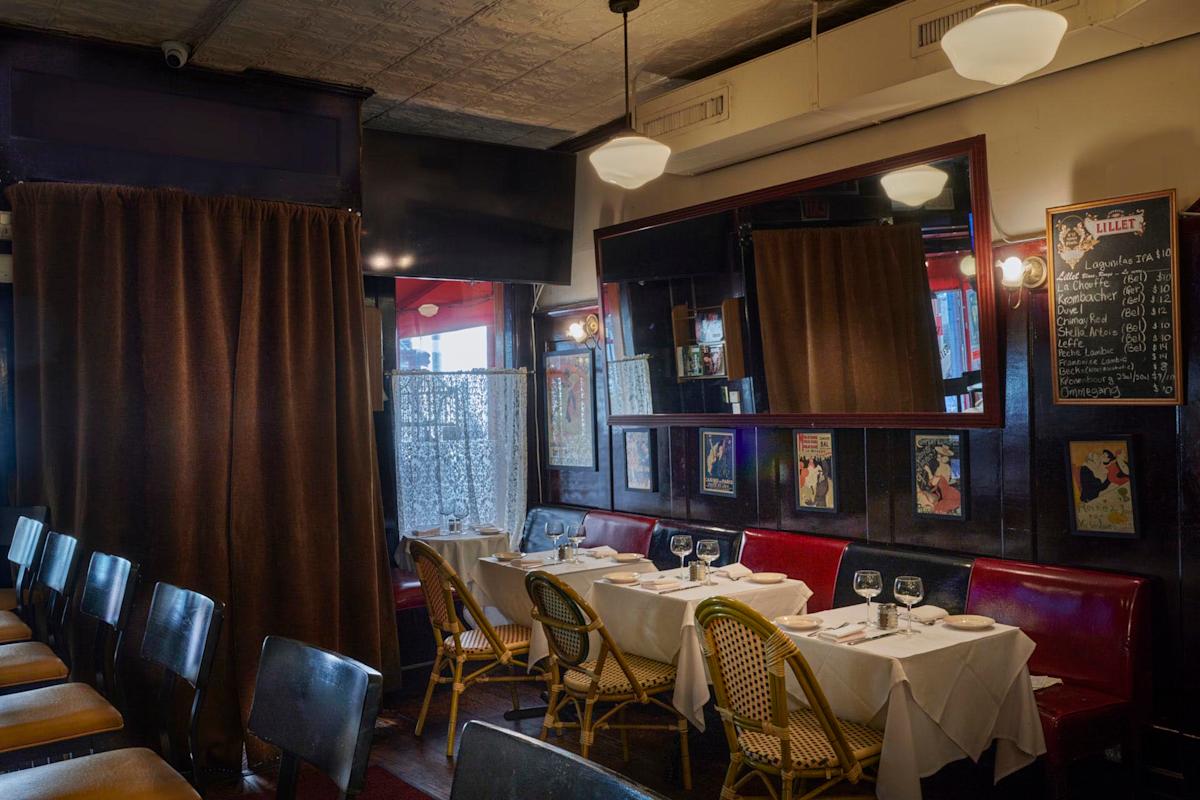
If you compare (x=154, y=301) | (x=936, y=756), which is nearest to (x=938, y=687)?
(x=936, y=756)

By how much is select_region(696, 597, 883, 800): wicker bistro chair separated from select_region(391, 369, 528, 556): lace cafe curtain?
11.0ft

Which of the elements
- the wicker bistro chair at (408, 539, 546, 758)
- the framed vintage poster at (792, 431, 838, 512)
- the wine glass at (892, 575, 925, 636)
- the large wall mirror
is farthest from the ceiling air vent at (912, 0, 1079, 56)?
the wicker bistro chair at (408, 539, 546, 758)

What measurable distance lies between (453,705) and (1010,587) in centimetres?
244

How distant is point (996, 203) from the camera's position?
4086mm

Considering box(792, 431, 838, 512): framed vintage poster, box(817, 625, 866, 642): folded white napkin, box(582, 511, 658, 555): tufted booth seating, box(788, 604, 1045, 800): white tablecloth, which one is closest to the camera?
box(788, 604, 1045, 800): white tablecloth

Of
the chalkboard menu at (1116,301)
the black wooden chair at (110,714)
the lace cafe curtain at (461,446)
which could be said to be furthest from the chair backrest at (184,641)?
the lace cafe curtain at (461,446)

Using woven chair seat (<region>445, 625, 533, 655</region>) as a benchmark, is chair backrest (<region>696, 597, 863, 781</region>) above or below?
above

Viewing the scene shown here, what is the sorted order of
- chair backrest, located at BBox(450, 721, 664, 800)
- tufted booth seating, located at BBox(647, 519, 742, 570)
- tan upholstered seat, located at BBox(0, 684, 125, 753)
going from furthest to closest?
tufted booth seating, located at BBox(647, 519, 742, 570) < tan upholstered seat, located at BBox(0, 684, 125, 753) < chair backrest, located at BBox(450, 721, 664, 800)

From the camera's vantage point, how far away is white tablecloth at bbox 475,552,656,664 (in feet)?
15.4

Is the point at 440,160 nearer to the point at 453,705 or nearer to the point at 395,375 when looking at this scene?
the point at 395,375

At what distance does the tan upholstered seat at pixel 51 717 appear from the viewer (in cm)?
256

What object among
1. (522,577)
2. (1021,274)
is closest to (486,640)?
(522,577)

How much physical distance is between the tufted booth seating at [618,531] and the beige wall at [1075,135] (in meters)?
2.24

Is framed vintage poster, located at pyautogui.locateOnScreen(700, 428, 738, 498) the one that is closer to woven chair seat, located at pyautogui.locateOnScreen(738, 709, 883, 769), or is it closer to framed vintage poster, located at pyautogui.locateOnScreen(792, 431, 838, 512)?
framed vintage poster, located at pyautogui.locateOnScreen(792, 431, 838, 512)
